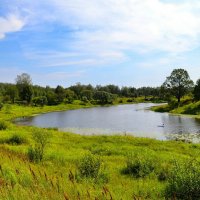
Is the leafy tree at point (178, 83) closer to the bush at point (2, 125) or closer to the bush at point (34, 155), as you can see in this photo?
the bush at point (2, 125)

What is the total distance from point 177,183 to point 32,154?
8.82m

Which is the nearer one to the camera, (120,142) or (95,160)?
(95,160)

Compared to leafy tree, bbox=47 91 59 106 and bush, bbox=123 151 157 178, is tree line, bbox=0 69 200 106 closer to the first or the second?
leafy tree, bbox=47 91 59 106

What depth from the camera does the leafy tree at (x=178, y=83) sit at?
10419cm

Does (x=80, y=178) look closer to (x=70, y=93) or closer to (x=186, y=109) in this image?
(x=186, y=109)

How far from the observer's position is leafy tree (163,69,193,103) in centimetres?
10419

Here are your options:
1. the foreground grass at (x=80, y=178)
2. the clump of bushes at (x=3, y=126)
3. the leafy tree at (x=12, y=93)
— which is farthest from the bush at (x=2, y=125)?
the leafy tree at (x=12, y=93)

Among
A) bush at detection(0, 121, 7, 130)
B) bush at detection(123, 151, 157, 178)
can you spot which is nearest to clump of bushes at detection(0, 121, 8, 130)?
bush at detection(0, 121, 7, 130)

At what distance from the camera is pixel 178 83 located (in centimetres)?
10594

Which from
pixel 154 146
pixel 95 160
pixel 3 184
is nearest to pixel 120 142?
pixel 154 146

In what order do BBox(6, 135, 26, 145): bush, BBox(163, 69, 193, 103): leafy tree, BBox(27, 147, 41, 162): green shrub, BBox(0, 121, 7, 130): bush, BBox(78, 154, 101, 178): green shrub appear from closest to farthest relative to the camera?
BBox(78, 154, 101, 178): green shrub
BBox(27, 147, 41, 162): green shrub
BBox(6, 135, 26, 145): bush
BBox(0, 121, 7, 130): bush
BBox(163, 69, 193, 103): leafy tree

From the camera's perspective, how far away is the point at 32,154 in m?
16.7

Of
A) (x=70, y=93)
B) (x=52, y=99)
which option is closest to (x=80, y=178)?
(x=52, y=99)

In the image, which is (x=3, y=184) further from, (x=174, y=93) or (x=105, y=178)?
(x=174, y=93)
